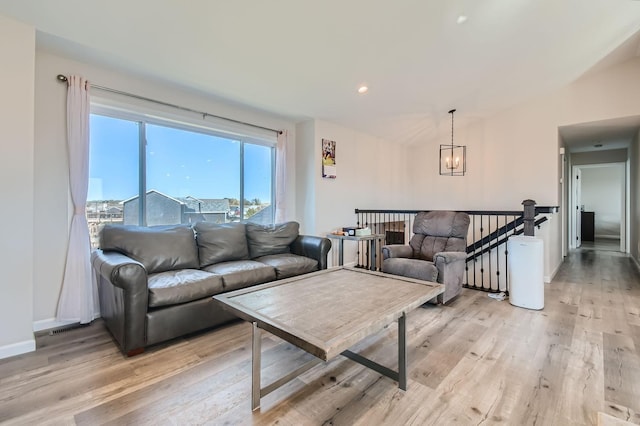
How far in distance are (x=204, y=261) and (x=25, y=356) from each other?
146 cm

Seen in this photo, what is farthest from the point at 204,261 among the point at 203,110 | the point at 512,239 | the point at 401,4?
the point at 512,239

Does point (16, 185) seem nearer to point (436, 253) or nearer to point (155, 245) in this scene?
point (155, 245)

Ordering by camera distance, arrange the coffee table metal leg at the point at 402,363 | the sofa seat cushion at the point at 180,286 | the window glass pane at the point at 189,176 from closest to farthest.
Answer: the coffee table metal leg at the point at 402,363 < the sofa seat cushion at the point at 180,286 < the window glass pane at the point at 189,176

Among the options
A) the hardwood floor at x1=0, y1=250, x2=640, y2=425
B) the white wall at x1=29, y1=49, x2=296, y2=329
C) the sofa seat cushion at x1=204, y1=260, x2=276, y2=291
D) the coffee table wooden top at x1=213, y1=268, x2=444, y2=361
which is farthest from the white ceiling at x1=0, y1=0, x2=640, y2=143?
the hardwood floor at x1=0, y1=250, x2=640, y2=425

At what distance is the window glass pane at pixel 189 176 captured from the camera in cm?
337

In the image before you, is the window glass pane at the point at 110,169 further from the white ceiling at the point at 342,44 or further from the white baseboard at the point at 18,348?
the white baseboard at the point at 18,348

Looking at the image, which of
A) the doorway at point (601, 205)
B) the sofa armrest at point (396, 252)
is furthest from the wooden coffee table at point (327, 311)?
the doorway at point (601, 205)

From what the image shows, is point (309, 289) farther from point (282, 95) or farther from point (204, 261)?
point (282, 95)

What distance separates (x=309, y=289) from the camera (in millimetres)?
2057

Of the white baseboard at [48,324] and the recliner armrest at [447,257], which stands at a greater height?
the recliner armrest at [447,257]

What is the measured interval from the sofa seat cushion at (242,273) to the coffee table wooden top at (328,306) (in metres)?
0.72

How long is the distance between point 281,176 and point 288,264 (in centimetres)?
164

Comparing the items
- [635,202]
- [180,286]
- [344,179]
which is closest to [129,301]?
[180,286]

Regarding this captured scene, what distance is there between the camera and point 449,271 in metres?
3.23
